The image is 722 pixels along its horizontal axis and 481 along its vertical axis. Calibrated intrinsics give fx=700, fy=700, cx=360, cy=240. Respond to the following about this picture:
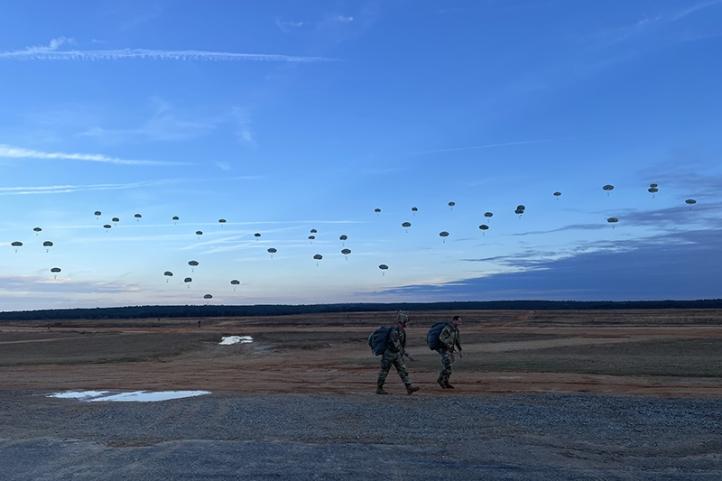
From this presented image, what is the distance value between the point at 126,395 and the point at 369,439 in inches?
445

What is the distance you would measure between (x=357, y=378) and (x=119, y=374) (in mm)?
10549

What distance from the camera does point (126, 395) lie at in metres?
21.1

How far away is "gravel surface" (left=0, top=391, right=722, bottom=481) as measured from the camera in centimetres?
1009

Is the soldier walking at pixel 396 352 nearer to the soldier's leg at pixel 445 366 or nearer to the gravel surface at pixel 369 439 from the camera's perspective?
the gravel surface at pixel 369 439

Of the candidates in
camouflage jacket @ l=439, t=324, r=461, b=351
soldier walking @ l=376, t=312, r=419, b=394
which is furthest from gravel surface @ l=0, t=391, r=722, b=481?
camouflage jacket @ l=439, t=324, r=461, b=351

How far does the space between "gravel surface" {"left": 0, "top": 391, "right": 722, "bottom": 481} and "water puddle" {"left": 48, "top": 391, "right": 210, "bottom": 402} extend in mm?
1661

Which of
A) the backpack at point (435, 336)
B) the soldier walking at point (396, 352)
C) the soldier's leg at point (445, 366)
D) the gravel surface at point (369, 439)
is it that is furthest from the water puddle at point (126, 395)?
the soldier's leg at point (445, 366)

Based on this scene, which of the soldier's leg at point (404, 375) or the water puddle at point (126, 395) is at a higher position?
the soldier's leg at point (404, 375)

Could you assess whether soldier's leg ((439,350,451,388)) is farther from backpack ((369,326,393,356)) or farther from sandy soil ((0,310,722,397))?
backpack ((369,326,393,356))

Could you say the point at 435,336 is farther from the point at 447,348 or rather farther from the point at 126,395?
the point at 126,395

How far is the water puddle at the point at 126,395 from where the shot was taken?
1995 centimetres

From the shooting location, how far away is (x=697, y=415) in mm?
14820

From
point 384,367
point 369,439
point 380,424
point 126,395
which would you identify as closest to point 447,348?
point 384,367

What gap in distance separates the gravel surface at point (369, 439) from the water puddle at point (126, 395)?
1.66 m
